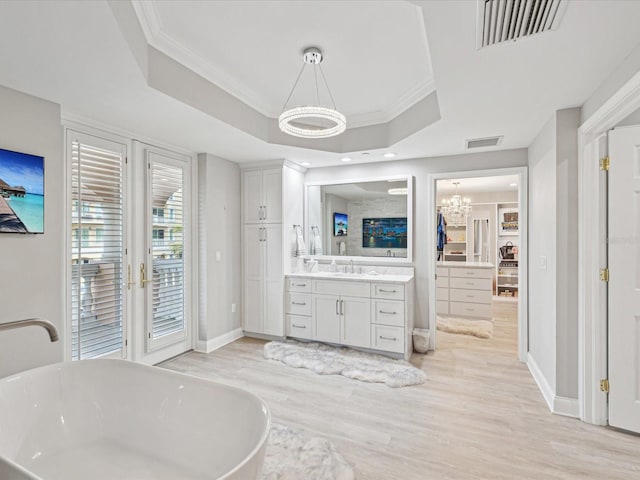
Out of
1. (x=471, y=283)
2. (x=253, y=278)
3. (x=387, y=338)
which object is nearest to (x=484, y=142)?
(x=387, y=338)

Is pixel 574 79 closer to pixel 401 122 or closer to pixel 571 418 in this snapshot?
pixel 401 122

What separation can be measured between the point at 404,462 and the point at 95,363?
212 cm

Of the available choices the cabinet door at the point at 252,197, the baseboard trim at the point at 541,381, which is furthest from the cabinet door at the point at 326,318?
the baseboard trim at the point at 541,381

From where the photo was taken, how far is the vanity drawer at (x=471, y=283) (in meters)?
5.41

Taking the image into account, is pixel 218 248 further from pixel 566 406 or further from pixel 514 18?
pixel 566 406

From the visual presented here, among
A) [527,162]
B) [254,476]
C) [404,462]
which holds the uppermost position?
[527,162]

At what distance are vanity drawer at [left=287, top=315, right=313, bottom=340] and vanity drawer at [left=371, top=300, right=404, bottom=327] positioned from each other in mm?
866

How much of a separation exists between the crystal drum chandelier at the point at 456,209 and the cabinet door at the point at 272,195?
386 cm

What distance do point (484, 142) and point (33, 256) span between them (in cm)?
407

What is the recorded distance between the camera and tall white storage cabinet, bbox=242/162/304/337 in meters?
4.40

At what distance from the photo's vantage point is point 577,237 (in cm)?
258

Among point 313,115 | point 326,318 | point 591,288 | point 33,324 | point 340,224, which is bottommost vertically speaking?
point 326,318

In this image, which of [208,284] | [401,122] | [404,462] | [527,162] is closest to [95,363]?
[208,284]

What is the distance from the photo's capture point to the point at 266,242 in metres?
4.48
